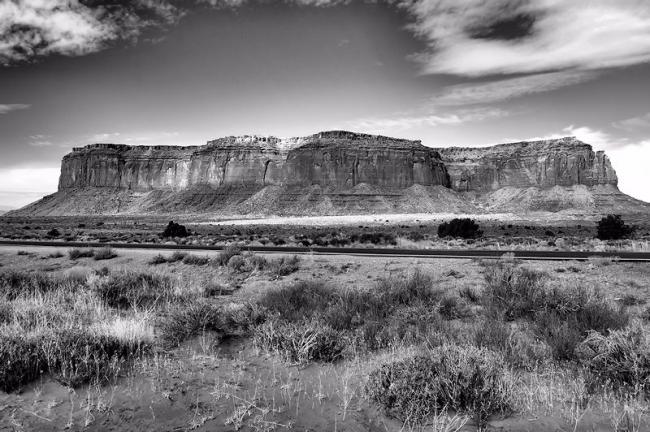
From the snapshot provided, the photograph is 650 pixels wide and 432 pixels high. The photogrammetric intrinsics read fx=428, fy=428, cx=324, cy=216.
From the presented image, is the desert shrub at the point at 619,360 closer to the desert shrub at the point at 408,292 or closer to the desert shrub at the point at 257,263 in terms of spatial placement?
the desert shrub at the point at 408,292

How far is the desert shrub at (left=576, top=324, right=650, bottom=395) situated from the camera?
213 inches

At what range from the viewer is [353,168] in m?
136

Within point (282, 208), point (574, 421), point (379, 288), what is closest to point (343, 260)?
point (379, 288)

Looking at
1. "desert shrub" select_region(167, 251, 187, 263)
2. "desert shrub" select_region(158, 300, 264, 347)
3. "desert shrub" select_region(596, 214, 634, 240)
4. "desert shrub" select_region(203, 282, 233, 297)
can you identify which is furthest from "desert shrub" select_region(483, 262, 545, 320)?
"desert shrub" select_region(596, 214, 634, 240)

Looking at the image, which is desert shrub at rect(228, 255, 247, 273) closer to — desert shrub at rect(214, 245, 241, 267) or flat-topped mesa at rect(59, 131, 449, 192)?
desert shrub at rect(214, 245, 241, 267)

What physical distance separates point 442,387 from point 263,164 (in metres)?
144

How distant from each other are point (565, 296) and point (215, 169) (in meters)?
146

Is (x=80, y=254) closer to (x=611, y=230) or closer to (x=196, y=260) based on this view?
(x=196, y=260)

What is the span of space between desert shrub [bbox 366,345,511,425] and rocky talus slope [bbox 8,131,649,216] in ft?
356

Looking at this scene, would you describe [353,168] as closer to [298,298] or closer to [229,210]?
[229,210]

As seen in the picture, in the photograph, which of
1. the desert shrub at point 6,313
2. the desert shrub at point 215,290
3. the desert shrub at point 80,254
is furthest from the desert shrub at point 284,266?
the desert shrub at point 80,254

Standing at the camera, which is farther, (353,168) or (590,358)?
(353,168)

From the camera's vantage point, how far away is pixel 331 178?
5246 inches

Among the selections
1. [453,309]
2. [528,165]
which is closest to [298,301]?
[453,309]
